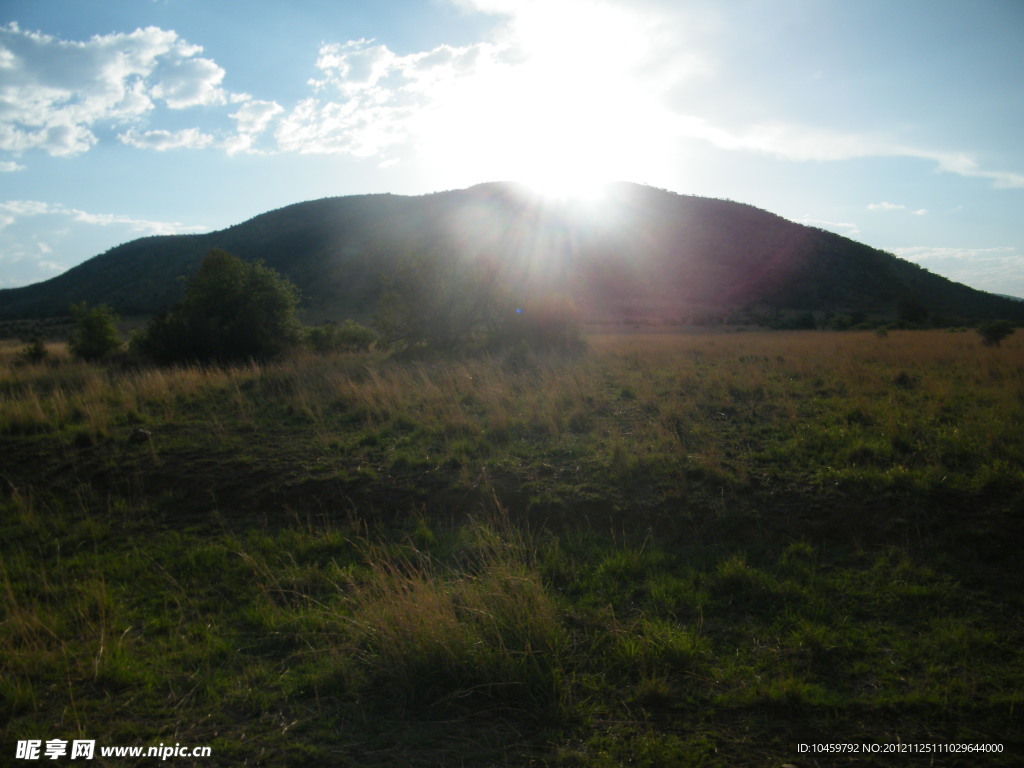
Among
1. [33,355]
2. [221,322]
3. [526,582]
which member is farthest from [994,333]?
[33,355]

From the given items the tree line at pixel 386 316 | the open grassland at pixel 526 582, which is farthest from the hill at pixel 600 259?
the open grassland at pixel 526 582

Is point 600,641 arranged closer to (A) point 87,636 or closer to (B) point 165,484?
(A) point 87,636

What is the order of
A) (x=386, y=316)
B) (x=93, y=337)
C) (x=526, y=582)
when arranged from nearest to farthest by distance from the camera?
1. (x=526, y=582)
2. (x=386, y=316)
3. (x=93, y=337)

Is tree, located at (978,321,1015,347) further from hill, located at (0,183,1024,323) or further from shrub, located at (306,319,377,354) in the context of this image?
hill, located at (0,183,1024,323)

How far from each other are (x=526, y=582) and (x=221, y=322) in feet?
57.1

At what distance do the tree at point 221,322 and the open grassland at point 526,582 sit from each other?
9178mm

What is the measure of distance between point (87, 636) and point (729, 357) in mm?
15664

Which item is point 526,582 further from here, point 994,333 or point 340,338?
point 994,333

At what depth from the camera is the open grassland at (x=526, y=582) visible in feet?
10.1

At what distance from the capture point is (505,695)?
10.8 ft

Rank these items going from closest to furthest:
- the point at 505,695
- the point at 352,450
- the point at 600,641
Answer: the point at 505,695
the point at 600,641
the point at 352,450

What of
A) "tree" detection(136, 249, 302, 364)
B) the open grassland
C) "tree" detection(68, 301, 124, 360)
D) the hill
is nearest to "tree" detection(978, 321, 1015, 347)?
the open grassland

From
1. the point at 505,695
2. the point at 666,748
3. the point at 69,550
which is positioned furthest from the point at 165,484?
the point at 666,748

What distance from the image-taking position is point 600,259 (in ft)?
218
